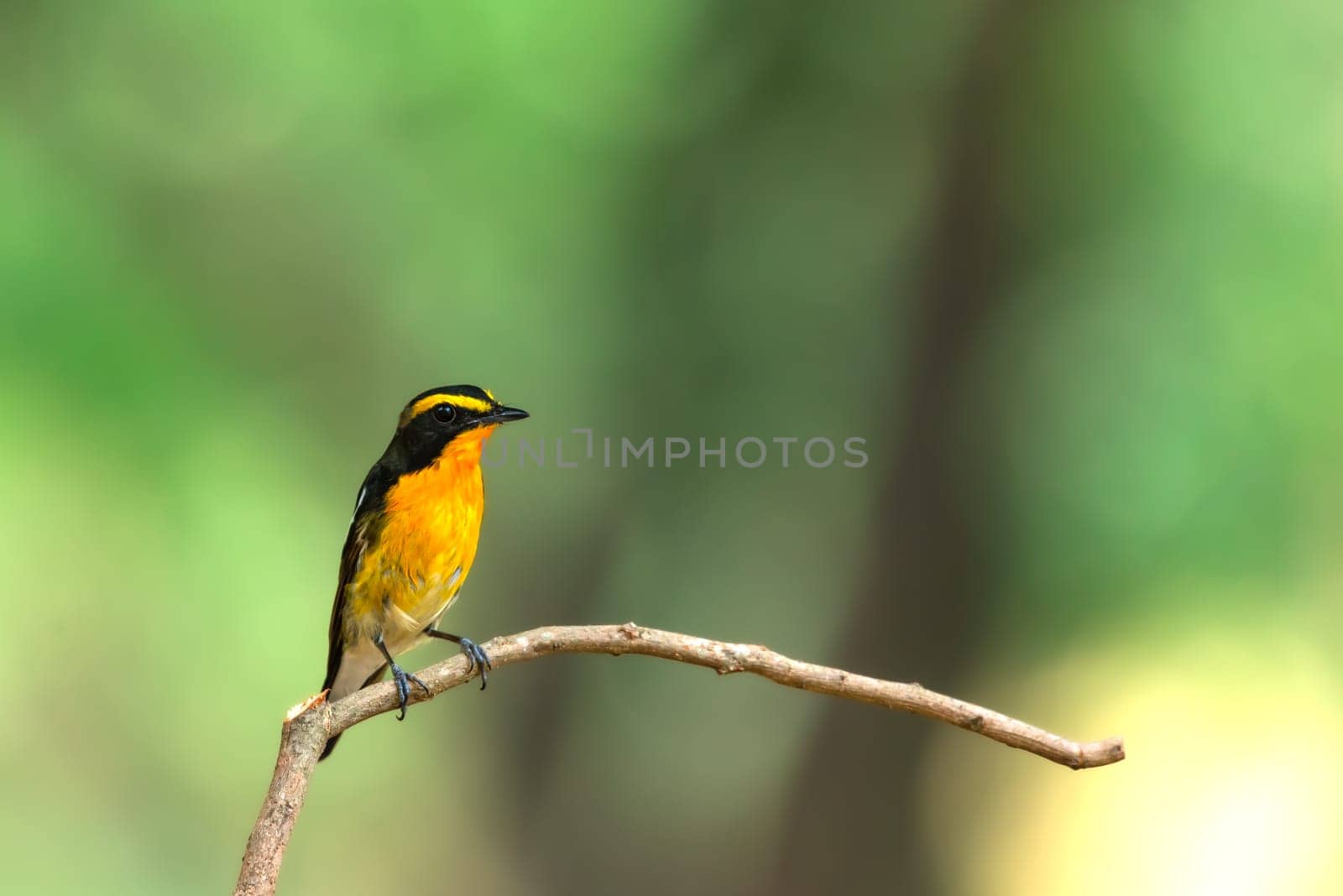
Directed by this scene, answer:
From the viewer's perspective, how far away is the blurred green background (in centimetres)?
675

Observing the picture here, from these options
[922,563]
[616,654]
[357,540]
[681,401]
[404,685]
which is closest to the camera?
[616,654]

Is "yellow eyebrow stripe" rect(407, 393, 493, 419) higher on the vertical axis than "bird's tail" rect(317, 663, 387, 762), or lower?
higher

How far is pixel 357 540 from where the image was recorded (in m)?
3.28

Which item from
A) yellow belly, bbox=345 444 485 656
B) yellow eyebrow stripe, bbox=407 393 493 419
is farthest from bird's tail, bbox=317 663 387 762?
yellow eyebrow stripe, bbox=407 393 493 419

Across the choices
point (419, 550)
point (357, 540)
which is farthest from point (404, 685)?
point (357, 540)

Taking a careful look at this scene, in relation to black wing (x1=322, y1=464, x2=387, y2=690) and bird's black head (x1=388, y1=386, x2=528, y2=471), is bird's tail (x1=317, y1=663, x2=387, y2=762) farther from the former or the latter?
bird's black head (x1=388, y1=386, x2=528, y2=471)

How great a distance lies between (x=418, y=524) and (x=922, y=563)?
4.00m

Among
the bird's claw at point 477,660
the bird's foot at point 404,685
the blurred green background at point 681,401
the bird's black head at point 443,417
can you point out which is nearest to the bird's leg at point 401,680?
the bird's foot at point 404,685

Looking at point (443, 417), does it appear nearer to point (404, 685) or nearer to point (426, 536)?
point (426, 536)

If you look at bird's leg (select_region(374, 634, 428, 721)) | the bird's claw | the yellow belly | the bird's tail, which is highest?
the yellow belly

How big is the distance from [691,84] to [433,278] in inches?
81.1

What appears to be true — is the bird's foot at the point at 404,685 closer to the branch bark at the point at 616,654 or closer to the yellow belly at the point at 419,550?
the branch bark at the point at 616,654

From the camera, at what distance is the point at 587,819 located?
734 cm

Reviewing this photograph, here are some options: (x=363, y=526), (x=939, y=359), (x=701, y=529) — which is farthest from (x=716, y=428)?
(x=363, y=526)
